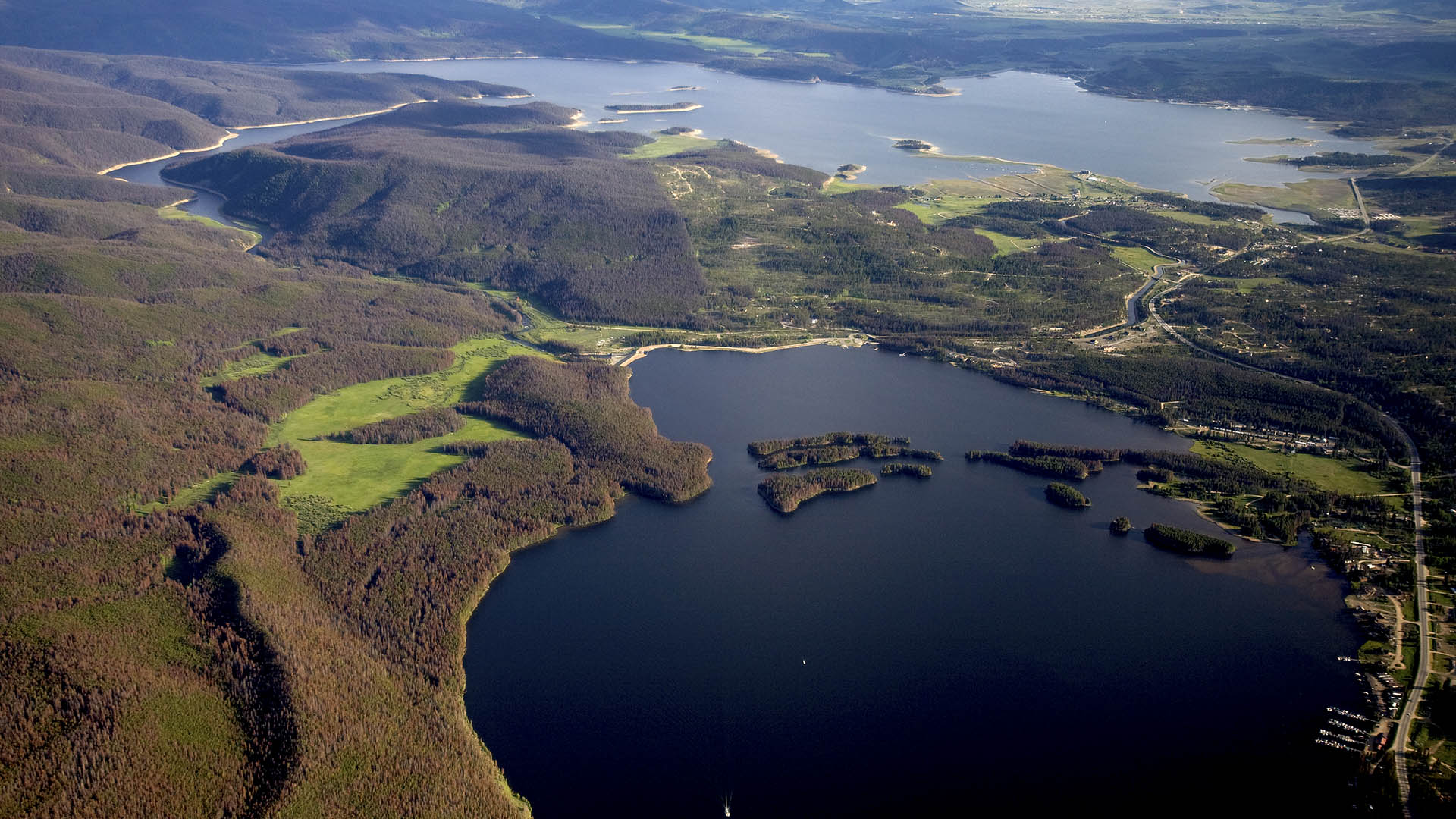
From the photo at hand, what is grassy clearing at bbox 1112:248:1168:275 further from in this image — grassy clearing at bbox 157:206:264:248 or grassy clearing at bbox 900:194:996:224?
grassy clearing at bbox 157:206:264:248

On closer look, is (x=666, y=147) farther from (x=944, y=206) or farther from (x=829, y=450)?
(x=829, y=450)

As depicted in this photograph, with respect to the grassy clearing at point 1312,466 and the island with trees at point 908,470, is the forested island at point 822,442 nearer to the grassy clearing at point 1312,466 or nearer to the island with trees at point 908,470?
the island with trees at point 908,470

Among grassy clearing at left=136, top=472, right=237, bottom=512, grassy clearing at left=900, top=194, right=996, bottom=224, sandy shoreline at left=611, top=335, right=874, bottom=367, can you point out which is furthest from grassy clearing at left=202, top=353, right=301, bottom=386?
grassy clearing at left=900, top=194, right=996, bottom=224

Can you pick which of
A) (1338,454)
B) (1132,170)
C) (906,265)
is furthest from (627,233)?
(1132,170)

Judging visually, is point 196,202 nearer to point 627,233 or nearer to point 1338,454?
point 627,233

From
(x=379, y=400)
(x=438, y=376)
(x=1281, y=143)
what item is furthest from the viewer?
(x=1281, y=143)

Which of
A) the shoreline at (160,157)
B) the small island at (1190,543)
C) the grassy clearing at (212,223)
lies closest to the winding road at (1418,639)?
the small island at (1190,543)

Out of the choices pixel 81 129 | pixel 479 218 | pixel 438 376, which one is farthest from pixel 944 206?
pixel 81 129

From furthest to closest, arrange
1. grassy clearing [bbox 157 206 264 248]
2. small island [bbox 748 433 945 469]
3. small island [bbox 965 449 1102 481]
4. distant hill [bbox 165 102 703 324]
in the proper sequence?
1. grassy clearing [bbox 157 206 264 248]
2. distant hill [bbox 165 102 703 324]
3. small island [bbox 748 433 945 469]
4. small island [bbox 965 449 1102 481]
